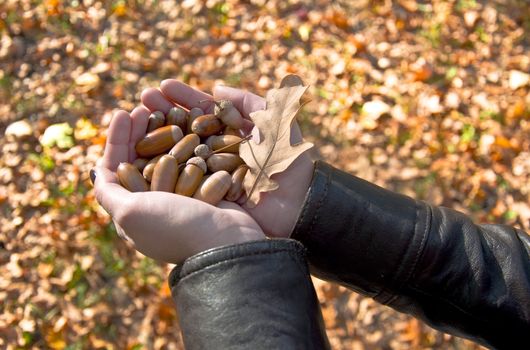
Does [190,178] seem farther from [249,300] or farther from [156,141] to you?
[249,300]

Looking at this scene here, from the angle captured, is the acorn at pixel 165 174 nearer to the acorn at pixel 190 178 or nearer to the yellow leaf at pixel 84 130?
the acorn at pixel 190 178

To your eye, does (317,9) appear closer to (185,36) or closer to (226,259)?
(185,36)

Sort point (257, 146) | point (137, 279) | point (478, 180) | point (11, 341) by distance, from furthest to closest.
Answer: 1. point (478, 180)
2. point (137, 279)
3. point (11, 341)
4. point (257, 146)

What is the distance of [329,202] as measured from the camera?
5.33ft

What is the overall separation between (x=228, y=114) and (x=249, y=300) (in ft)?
2.78

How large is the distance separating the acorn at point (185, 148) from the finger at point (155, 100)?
155mm

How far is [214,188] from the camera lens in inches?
68.6

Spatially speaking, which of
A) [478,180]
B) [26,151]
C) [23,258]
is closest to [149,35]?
[26,151]

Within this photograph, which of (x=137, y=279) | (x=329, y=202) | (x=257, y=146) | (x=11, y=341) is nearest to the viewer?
(x=329, y=202)

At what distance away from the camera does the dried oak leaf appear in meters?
1.74

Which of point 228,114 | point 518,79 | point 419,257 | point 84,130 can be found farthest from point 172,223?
point 518,79

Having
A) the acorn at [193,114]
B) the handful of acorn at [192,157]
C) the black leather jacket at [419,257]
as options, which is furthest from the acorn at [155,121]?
the black leather jacket at [419,257]

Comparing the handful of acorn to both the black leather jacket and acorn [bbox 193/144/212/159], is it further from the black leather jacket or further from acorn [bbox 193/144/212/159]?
the black leather jacket

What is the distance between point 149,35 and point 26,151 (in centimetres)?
105
